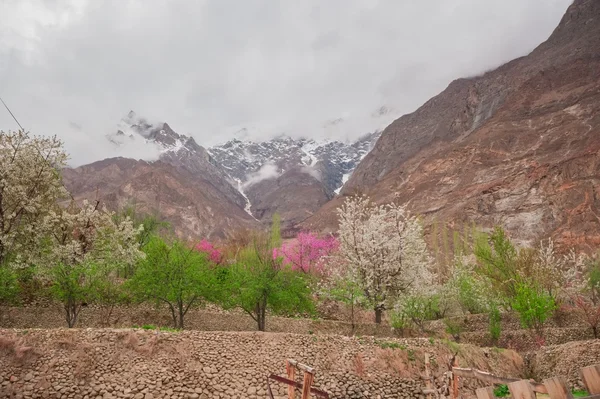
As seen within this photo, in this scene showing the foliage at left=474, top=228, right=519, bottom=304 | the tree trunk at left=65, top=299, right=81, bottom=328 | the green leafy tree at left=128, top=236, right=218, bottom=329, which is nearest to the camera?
the tree trunk at left=65, top=299, right=81, bottom=328

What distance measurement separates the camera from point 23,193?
20.9 meters

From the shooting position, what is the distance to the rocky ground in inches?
549

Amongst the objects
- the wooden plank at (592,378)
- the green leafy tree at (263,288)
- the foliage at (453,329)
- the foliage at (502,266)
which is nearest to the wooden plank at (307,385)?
the wooden plank at (592,378)

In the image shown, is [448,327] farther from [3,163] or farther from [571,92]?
[571,92]

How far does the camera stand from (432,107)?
140875 mm

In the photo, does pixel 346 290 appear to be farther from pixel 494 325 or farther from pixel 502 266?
pixel 502 266

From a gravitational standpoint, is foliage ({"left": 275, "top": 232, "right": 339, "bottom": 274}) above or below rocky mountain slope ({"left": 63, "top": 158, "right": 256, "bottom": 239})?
below

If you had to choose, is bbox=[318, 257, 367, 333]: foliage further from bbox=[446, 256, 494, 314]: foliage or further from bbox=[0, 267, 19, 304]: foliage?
bbox=[0, 267, 19, 304]: foliage

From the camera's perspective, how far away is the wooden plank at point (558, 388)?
16.0ft

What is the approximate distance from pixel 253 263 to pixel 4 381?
11802 millimetres

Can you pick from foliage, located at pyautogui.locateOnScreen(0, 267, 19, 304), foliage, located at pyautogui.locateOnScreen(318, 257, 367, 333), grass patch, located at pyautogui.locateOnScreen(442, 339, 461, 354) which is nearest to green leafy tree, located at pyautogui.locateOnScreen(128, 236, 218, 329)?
foliage, located at pyautogui.locateOnScreen(0, 267, 19, 304)

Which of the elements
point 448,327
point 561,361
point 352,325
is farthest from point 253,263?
point 561,361

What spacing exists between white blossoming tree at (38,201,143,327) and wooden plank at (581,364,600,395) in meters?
20.1

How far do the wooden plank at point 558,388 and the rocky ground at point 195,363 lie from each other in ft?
37.8
